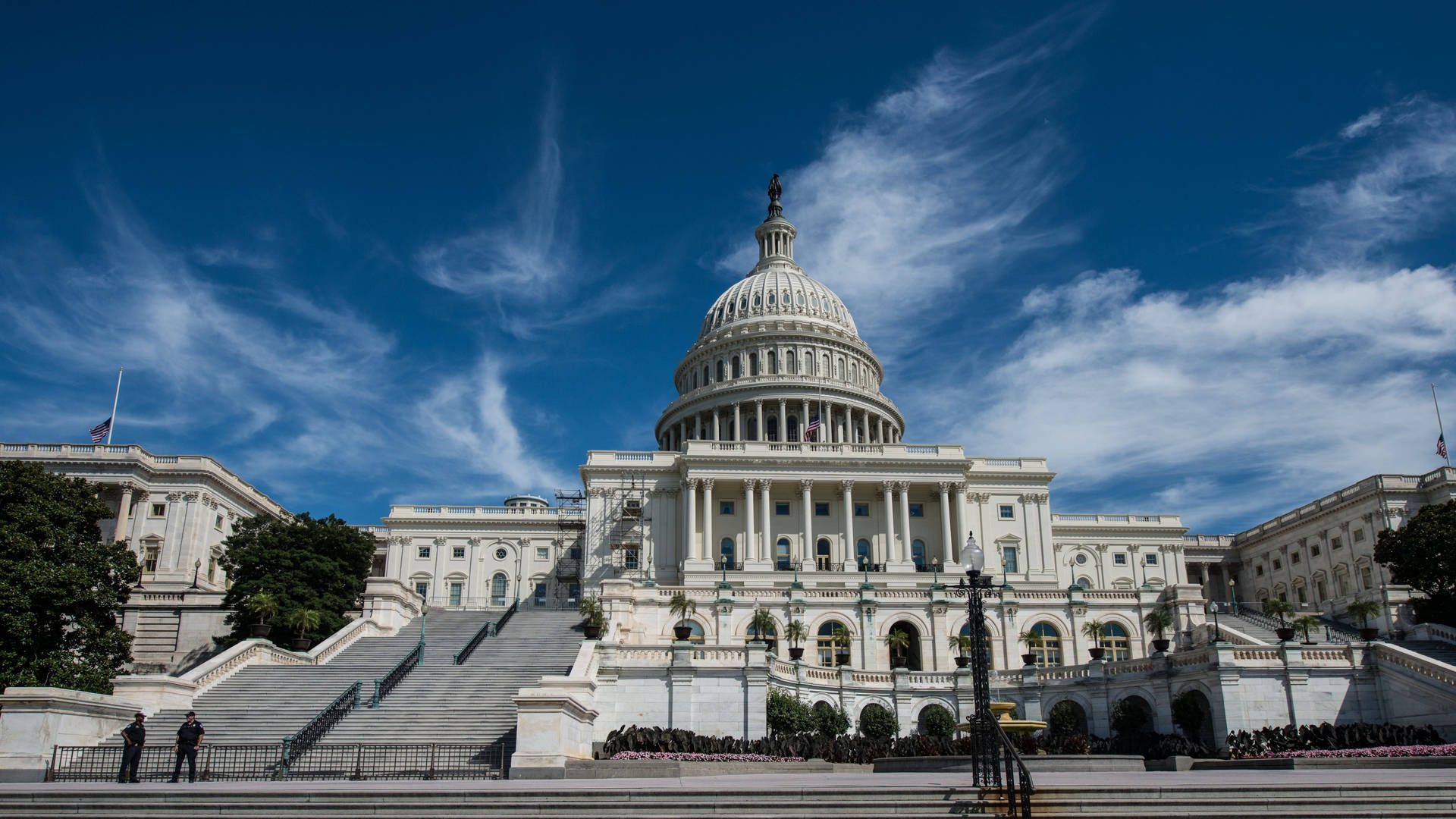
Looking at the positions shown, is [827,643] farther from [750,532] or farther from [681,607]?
[750,532]

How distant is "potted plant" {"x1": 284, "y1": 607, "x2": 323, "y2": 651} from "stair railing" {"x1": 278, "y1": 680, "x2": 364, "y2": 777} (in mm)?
10337

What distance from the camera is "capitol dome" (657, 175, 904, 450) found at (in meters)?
102

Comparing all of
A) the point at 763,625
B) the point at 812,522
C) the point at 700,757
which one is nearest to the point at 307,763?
the point at 700,757

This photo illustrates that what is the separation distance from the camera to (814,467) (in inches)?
3174

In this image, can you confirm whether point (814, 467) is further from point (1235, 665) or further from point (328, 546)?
point (1235, 665)

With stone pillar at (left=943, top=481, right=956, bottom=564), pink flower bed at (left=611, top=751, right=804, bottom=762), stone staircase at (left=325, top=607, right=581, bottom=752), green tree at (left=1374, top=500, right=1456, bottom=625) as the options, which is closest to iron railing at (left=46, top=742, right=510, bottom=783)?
stone staircase at (left=325, top=607, right=581, bottom=752)

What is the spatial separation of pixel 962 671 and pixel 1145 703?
23.9ft

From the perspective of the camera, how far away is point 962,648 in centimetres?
4962

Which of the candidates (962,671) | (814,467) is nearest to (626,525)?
(814,467)

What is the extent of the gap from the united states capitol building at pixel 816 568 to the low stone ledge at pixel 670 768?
91cm

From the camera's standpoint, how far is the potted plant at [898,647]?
168ft

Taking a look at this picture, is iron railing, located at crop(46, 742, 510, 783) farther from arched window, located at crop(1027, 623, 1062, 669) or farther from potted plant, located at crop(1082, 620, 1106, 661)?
potted plant, located at crop(1082, 620, 1106, 661)

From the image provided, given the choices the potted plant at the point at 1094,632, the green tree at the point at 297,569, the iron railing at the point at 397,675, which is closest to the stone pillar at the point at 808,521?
the potted plant at the point at 1094,632

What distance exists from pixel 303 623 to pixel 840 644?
2521cm
